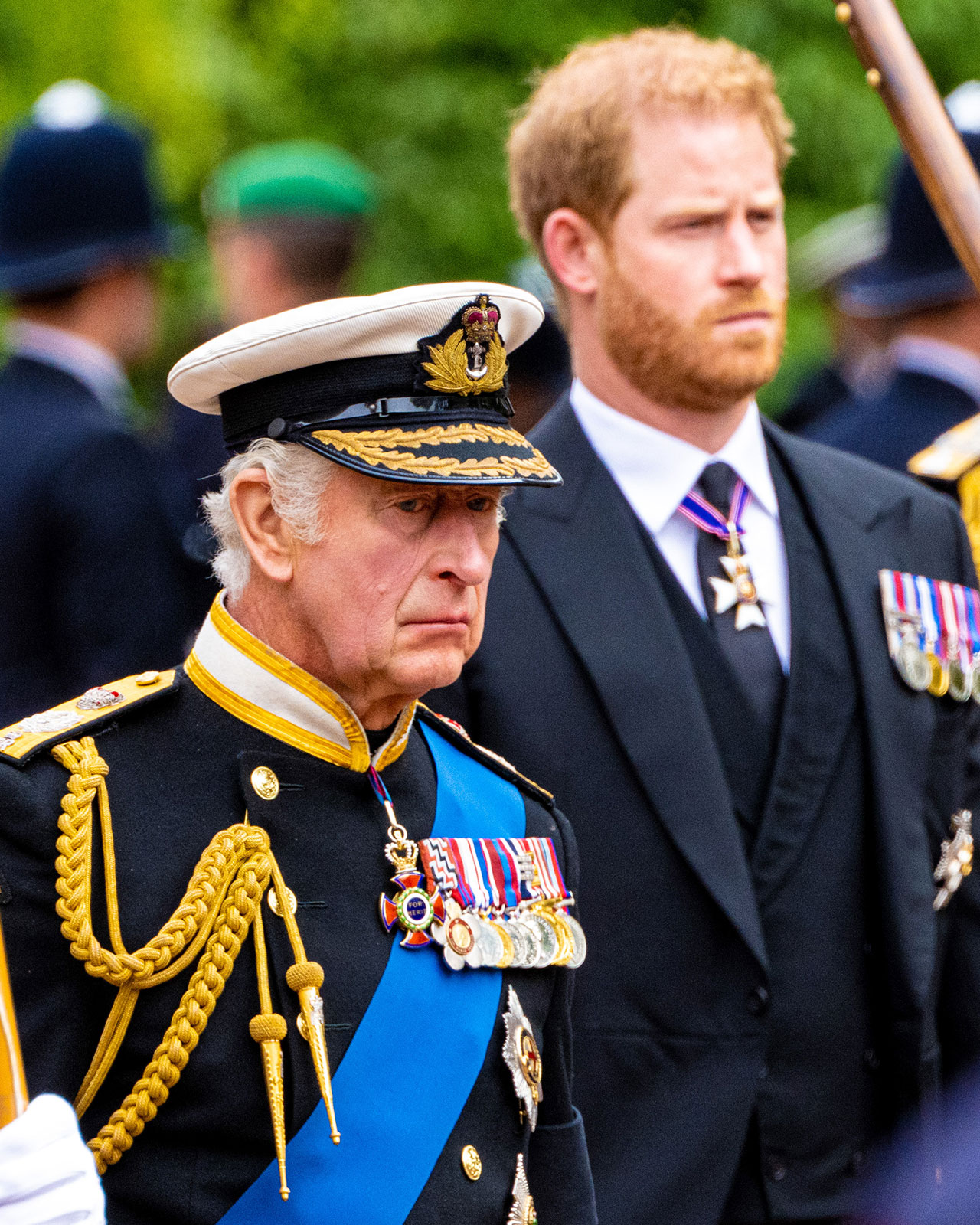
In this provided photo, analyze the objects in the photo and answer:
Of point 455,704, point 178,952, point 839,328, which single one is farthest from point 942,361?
point 839,328

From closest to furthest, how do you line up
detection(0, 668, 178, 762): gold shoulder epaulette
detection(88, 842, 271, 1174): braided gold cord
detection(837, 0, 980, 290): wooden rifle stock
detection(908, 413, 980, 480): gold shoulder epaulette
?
detection(88, 842, 271, 1174): braided gold cord, detection(0, 668, 178, 762): gold shoulder epaulette, detection(837, 0, 980, 290): wooden rifle stock, detection(908, 413, 980, 480): gold shoulder epaulette

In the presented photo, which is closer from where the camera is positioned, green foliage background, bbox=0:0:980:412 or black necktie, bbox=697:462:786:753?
black necktie, bbox=697:462:786:753

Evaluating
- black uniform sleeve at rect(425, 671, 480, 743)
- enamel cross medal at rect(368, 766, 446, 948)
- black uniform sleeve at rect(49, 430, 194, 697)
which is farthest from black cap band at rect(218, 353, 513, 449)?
black uniform sleeve at rect(49, 430, 194, 697)

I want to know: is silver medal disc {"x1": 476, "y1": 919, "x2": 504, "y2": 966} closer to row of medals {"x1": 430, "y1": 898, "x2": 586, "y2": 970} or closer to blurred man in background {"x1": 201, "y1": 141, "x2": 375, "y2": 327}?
row of medals {"x1": 430, "y1": 898, "x2": 586, "y2": 970}

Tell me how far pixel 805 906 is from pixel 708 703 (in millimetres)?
390

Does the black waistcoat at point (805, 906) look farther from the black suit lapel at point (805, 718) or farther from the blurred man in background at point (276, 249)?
the blurred man in background at point (276, 249)

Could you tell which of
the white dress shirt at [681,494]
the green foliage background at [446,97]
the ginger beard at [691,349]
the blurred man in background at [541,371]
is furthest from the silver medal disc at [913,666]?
the green foliage background at [446,97]

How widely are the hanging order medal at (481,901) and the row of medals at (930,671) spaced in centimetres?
101

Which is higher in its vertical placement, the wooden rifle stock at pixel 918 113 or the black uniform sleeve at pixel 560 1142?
the wooden rifle stock at pixel 918 113

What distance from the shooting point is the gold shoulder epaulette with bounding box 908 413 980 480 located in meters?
4.57

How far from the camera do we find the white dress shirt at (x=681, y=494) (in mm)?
3656

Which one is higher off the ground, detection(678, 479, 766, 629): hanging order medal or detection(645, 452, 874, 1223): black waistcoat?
detection(678, 479, 766, 629): hanging order medal

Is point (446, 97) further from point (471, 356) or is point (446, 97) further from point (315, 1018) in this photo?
point (315, 1018)

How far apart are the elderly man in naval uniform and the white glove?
20 cm
